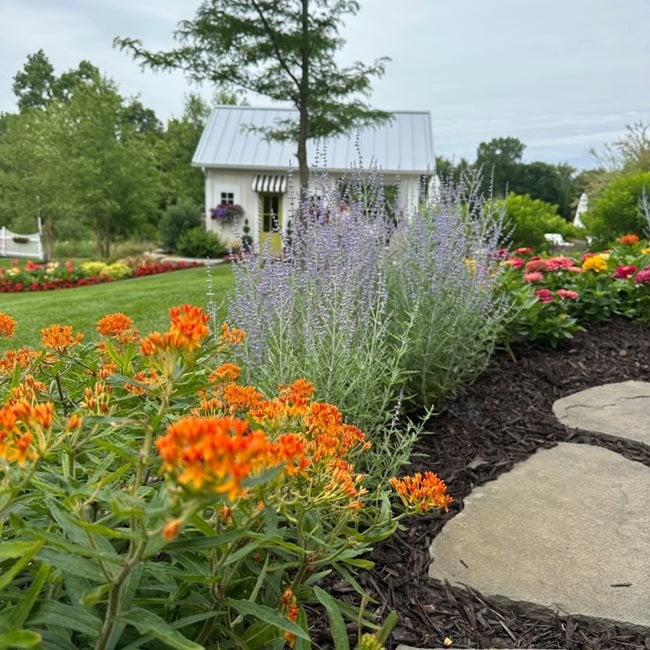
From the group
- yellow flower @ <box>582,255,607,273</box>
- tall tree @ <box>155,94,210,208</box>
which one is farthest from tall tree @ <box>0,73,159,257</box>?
yellow flower @ <box>582,255,607,273</box>

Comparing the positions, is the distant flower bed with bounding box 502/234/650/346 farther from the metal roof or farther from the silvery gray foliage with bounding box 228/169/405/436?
the metal roof

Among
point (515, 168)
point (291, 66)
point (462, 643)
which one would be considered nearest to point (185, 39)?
point (291, 66)

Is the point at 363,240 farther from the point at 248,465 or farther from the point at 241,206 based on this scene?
the point at 241,206

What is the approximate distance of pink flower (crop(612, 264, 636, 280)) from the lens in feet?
15.6

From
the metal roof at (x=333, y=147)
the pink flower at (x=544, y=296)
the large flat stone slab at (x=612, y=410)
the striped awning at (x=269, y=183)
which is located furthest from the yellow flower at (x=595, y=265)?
the striped awning at (x=269, y=183)

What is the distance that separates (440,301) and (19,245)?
24.6 m

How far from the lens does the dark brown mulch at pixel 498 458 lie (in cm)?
153

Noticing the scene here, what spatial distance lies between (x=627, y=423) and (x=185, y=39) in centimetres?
924

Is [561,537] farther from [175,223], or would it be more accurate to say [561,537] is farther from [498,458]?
[175,223]

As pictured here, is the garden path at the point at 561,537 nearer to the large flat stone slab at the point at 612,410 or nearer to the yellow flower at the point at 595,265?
the large flat stone slab at the point at 612,410

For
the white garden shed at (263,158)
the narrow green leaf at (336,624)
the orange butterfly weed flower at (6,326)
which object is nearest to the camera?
the narrow green leaf at (336,624)

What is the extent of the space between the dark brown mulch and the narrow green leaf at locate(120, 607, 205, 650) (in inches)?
32.0

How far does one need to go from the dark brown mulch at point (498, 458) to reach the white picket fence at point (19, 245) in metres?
23.1

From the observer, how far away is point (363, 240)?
293 cm
